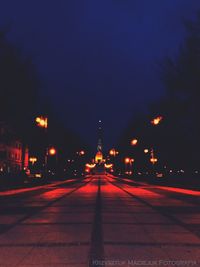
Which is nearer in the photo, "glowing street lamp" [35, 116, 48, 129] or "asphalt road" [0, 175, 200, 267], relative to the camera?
"asphalt road" [0, 175, 200, 267]

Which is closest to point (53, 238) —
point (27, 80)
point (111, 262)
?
point (111, 262)

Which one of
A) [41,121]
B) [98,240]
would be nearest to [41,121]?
[41,121]

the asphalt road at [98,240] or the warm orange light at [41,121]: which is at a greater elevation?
the warm orange light at [41,121]

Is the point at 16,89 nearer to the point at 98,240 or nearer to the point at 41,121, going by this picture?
the point at 41,121

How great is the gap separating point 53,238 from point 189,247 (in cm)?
341

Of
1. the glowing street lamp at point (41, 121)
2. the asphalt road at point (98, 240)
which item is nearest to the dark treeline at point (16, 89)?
the glowing street lamp at point (41, 121)

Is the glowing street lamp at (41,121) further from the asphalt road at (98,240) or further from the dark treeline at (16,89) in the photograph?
the asphalt road at (98,240)

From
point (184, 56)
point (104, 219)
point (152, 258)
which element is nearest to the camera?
point (152, 258)

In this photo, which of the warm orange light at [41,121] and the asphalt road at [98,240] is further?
the warm orange light at [41,121]

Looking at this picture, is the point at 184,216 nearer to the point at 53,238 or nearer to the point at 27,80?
→ the point at 53,238

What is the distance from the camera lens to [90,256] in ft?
31.3

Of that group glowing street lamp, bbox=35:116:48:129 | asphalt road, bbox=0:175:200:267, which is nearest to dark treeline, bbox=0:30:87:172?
glowing street lamp, bbox=35:116:48:129

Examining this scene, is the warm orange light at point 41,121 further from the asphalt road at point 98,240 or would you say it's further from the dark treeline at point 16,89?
the asphalt road at point 98,240

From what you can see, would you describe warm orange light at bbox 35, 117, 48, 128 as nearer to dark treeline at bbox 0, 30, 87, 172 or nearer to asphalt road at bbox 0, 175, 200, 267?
dark treeline at bbox 0, 30, 87, 172
